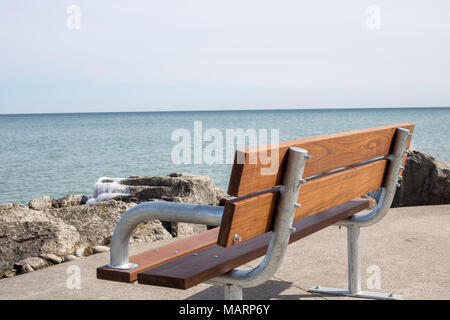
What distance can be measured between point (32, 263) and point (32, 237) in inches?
22.2

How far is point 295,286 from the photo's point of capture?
4.25 m

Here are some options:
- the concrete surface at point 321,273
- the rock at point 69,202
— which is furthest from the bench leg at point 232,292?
the rock at point 69,202

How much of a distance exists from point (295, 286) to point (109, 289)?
1.34 metres

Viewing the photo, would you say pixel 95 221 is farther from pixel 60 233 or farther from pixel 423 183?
pixel 423 183

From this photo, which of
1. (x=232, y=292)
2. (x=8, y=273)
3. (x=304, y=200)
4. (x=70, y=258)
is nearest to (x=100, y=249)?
(x=70, y=258)

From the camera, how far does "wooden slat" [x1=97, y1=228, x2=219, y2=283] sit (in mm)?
2555

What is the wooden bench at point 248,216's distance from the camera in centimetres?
240

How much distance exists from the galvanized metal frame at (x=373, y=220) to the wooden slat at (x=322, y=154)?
81mm

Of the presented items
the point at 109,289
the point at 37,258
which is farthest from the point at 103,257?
the point at 109,289

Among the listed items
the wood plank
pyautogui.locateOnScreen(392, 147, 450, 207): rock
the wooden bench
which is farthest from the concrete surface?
pyautogui.locateOnScreen(392, 147, 450, 207): rock

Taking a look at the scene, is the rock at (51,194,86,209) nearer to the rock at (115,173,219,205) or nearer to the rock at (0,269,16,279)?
the rock at (115,173,219,205)

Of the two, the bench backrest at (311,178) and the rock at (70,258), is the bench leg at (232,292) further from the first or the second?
the rock at (70,258)

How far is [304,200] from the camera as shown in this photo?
281cm

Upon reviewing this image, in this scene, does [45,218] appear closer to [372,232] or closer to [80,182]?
[372,232]
